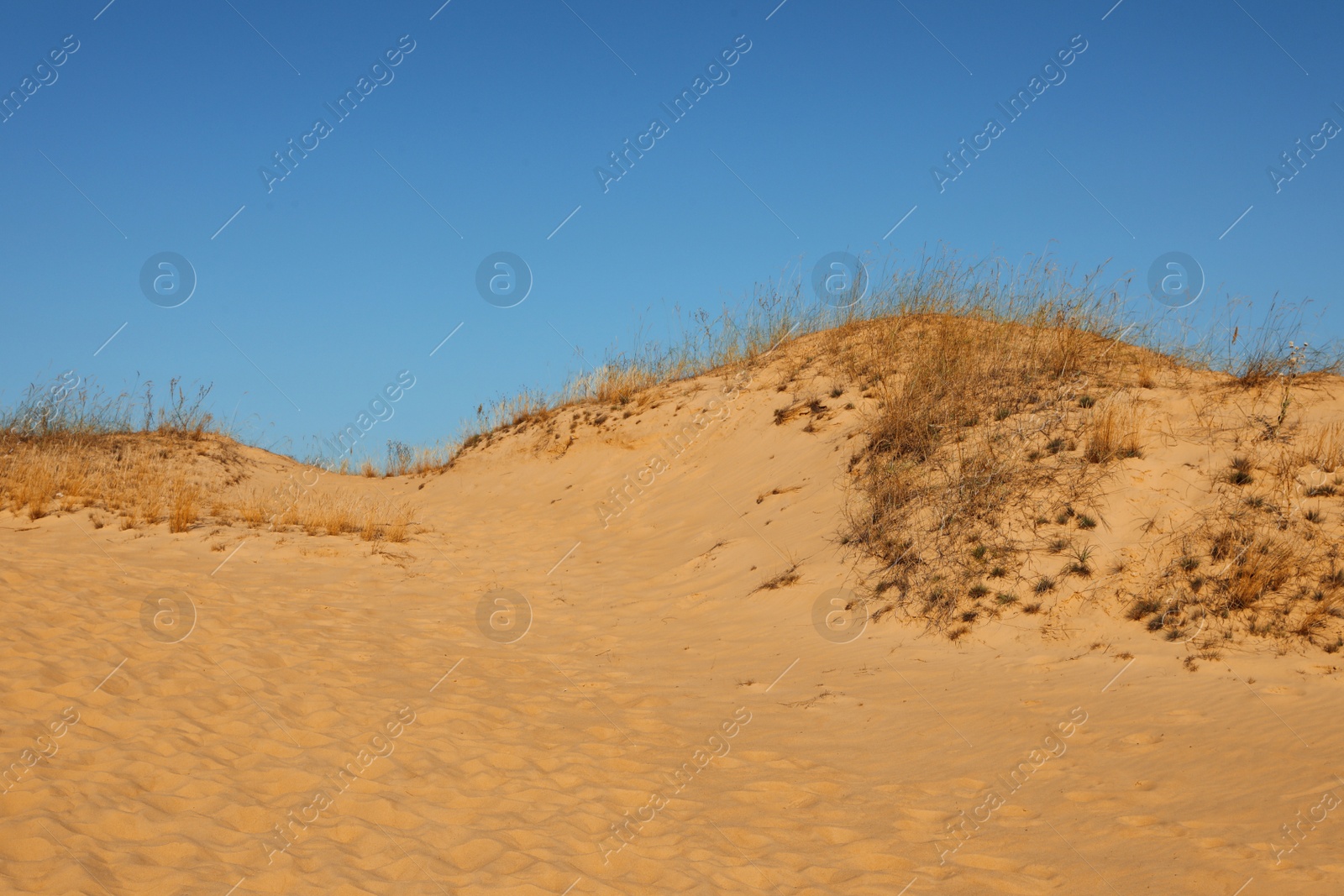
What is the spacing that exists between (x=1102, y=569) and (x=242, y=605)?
7675mm

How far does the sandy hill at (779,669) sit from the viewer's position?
13.3 feet

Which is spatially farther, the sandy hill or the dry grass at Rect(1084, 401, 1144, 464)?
the dry grass at Rect(1084, 401, 1144, 464)

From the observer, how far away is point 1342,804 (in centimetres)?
406

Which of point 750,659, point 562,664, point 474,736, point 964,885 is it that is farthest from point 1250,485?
point 474,736

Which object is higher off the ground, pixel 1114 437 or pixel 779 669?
pixel 1114 437

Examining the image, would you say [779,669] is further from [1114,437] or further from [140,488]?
[140,488]

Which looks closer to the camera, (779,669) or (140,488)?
(779,669)

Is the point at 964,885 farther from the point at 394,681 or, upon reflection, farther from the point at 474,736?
the point at 394,681

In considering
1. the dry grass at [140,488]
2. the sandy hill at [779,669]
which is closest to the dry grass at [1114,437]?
the sandy hill at [779,669]

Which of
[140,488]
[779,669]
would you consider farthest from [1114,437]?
[140,488]

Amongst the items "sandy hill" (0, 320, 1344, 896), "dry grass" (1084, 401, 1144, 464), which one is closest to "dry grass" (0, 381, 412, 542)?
"sandy hill" (0, 320, 1344, 896)

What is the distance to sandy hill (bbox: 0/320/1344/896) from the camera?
4055 millimetres

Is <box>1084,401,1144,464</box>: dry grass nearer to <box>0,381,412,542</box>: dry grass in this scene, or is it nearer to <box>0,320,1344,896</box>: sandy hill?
<box>0,320,1344,896</box>: sandy hill

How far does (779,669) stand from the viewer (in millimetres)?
7148
